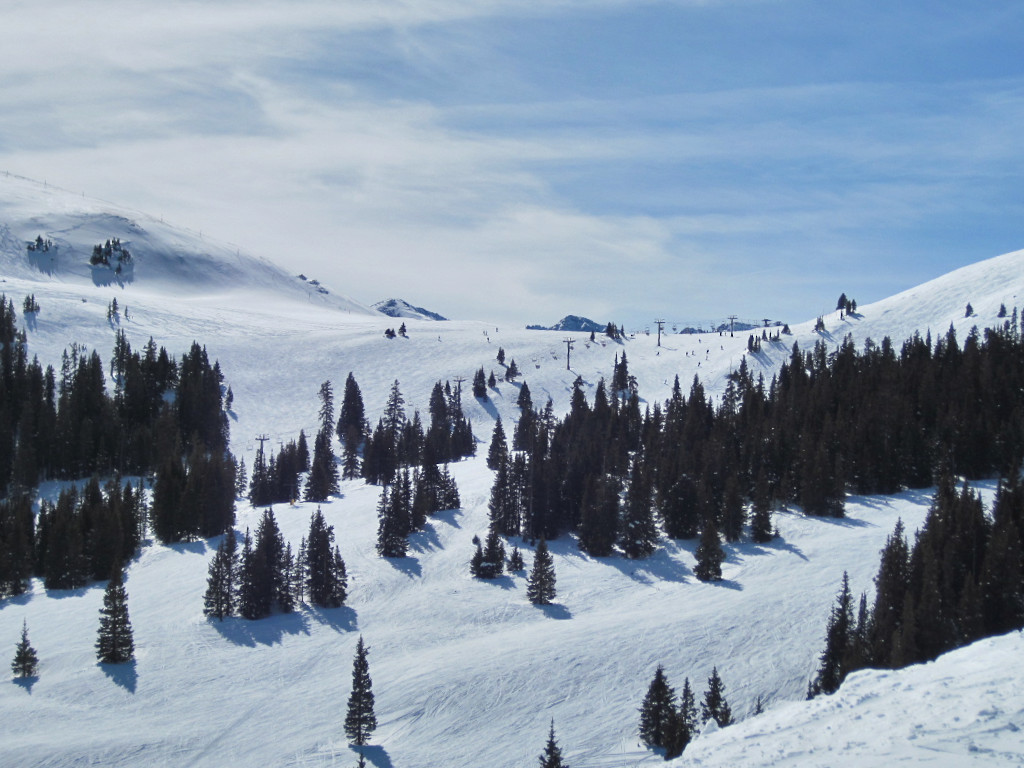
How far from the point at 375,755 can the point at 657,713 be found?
52.5 feet

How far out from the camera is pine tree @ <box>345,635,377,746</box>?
44219 millimetres

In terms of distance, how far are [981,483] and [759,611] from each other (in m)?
37.2

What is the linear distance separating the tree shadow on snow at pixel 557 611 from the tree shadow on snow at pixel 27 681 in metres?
36.3

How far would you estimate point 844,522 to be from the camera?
7269 cm

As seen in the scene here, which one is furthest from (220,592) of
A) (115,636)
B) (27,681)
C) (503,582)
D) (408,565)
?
(503,582)

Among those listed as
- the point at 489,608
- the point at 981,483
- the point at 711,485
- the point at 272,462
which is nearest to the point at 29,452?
the point at 272,462

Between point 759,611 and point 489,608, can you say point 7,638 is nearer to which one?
point 489,608

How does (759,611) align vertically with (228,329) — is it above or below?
below

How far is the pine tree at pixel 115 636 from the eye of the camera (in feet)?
179

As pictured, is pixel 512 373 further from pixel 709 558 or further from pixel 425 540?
pixel 709 558

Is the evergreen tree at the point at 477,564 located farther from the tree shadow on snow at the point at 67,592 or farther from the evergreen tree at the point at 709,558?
the tree shadow on snow at the point at 67,592

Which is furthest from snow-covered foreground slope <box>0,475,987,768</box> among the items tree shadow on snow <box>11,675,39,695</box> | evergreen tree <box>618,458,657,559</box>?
evergreen tree <box>618,458,657,559</box>

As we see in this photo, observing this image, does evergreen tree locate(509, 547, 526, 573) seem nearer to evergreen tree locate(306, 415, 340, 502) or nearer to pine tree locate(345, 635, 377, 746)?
pine tree locate(345, 635, 377, 746)

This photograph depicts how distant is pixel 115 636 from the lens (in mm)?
54719
